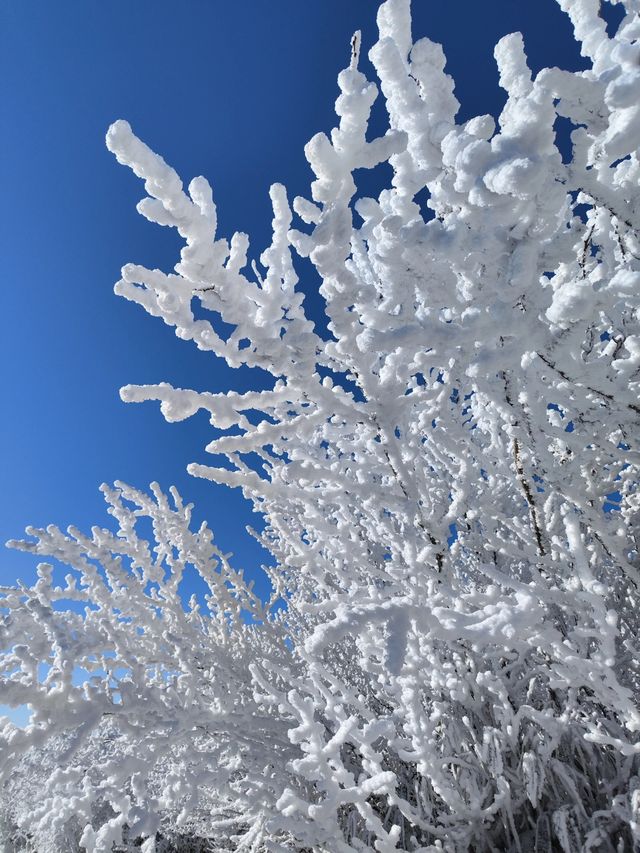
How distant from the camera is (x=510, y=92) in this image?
1.46m

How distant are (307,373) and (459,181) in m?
0.66

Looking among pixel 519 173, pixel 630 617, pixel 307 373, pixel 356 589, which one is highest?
pixel 307 373

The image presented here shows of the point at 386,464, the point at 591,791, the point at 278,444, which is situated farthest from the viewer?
the point at 278,444

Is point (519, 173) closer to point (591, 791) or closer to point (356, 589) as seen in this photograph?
point (356, 589)

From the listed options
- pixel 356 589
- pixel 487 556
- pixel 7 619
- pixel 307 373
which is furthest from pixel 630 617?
pixel 7 619

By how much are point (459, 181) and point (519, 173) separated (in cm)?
16

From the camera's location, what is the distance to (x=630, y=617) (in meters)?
3.14

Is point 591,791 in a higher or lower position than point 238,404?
lower

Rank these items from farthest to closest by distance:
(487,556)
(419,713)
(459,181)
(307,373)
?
(487,556)
(419,713)
(307,373)
(459,181)

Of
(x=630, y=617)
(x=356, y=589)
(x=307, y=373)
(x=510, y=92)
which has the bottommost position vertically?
(x=630, y=617)

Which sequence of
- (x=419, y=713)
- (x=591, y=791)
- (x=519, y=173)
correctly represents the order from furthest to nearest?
(x=591, y=791), (x=419, y=713), (x=519, y=173)

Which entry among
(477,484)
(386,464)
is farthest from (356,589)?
(477,484)

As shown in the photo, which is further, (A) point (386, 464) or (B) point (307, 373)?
(A) point (386, 464)

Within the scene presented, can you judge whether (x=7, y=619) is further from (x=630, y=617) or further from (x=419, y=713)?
(x=630, y=617)
